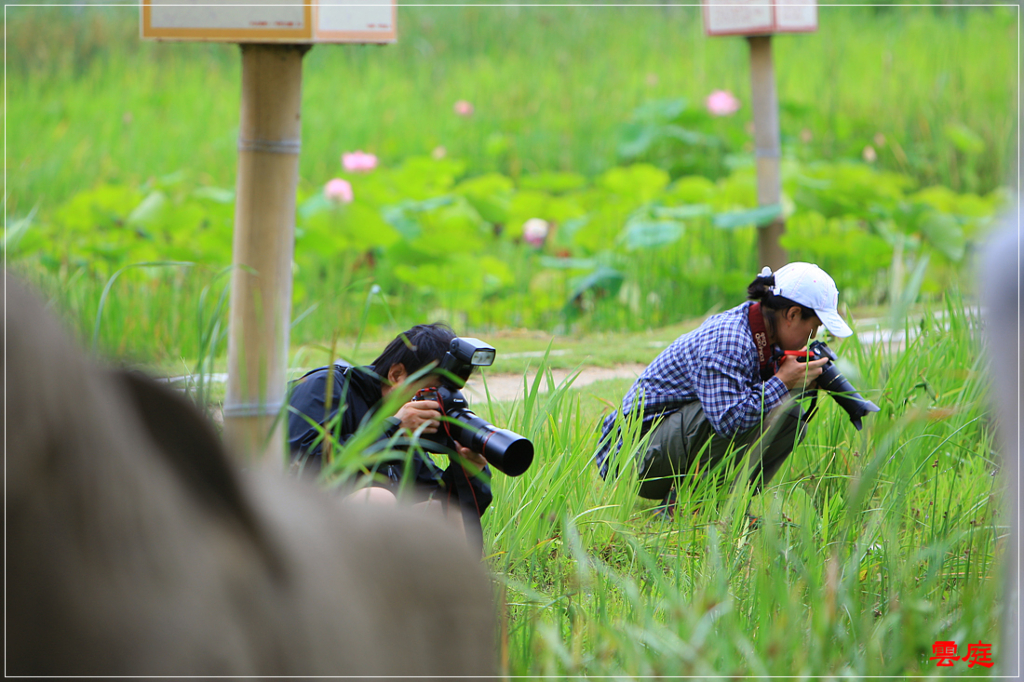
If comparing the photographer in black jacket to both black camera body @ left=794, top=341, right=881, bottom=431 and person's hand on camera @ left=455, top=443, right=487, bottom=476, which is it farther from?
black camera body @ left=794, top=341, right=881, bottom=431

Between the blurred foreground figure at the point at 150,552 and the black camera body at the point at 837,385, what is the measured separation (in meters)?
1.87

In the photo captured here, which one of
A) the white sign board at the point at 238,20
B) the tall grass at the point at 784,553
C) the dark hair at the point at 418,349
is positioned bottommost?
the tall grass at the point at 784,553

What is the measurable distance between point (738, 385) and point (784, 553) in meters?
0.88

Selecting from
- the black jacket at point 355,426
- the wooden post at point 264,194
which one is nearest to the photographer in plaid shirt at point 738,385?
the black jacket at point 355,426

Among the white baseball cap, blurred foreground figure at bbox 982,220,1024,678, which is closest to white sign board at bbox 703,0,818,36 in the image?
the white baseball cap

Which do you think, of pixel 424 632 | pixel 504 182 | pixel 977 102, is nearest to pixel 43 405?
pixel 424 632

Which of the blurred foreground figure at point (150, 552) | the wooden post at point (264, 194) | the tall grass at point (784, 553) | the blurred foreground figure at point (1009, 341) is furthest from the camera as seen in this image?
the wooden post at point (264, 194)

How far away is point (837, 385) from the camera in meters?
2.57

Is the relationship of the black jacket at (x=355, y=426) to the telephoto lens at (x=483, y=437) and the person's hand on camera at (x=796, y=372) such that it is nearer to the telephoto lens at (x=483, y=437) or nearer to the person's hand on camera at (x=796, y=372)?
the telephoto lens at (x=483, y=437)

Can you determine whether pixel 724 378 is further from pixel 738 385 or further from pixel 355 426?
pixel 355 426

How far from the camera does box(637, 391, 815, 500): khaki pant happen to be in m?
2.74

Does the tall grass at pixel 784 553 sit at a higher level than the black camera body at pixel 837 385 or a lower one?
lower

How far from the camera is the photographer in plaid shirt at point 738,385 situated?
257 centimetres

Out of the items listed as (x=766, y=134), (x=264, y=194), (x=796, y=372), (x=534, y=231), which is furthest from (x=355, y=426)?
(x=534, y=231)
